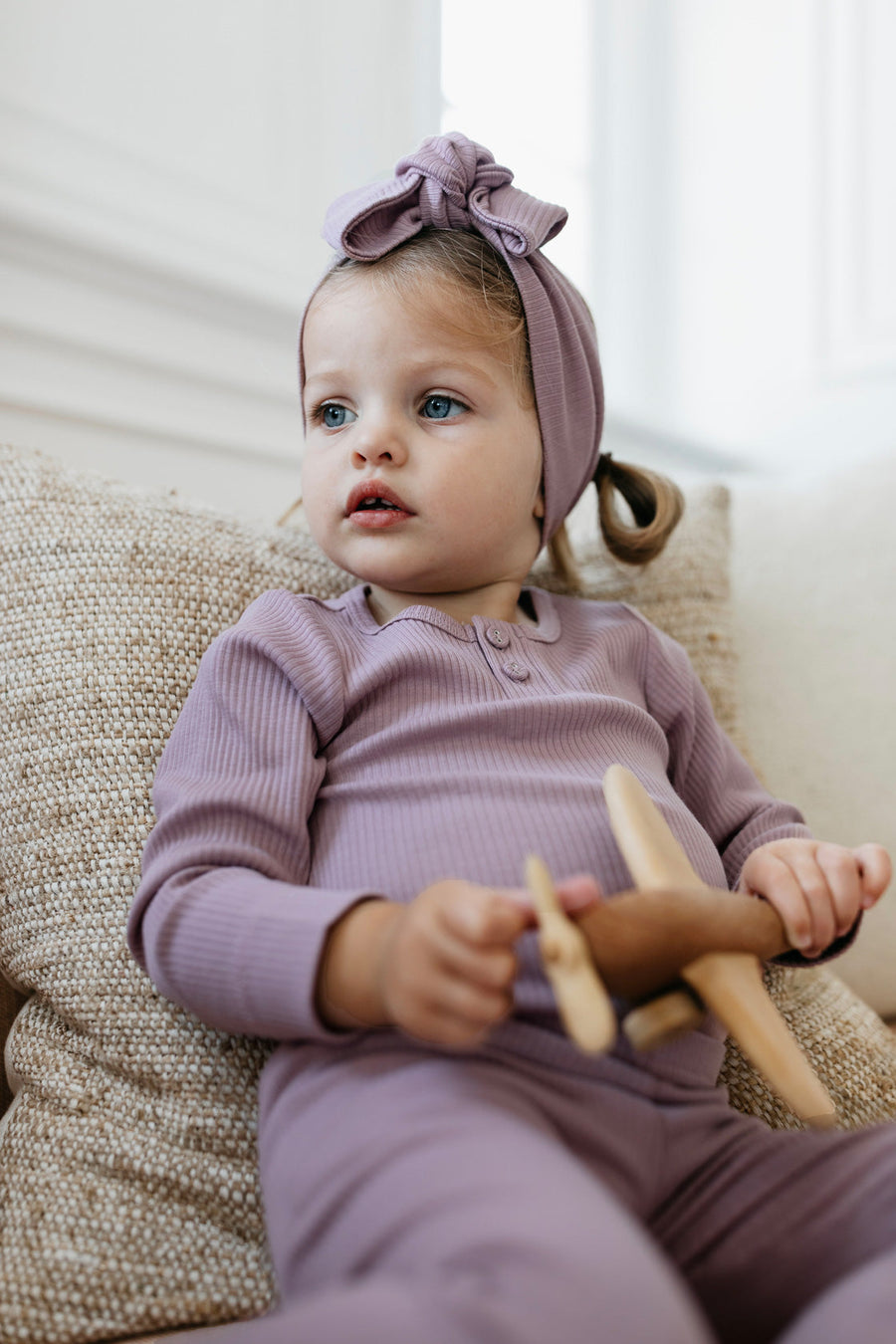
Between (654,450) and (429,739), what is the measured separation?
1.21 meters

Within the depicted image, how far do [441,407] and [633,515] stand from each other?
0.31 metres

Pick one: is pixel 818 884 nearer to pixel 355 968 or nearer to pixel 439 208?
pixel 355 968

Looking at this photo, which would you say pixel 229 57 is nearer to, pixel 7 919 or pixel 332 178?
pixel 332 178

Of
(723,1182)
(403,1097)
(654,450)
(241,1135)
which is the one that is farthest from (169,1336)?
(654,450)

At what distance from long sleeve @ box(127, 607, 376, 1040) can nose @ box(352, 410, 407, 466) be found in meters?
0.17

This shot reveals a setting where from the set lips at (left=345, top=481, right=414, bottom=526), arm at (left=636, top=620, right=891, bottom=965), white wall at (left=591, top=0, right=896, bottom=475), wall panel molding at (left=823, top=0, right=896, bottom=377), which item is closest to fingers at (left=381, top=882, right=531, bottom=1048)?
arm at (left=636, top=620, right=891, bottom=965)

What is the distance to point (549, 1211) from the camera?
469 millimetres

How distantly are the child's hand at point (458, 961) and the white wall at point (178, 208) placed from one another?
2.87ft

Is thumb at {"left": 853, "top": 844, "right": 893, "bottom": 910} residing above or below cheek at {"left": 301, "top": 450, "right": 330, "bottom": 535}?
below

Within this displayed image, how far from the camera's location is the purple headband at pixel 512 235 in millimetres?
850

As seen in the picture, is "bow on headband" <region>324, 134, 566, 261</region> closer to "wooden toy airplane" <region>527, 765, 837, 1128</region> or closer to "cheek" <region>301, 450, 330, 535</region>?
"cheek" <region>301, 450, 330, 535</region>

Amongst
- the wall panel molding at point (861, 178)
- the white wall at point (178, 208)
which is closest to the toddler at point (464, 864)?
the white wall at point (178, 208)

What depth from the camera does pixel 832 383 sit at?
1943mm

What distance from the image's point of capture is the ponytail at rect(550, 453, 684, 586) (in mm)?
1029
